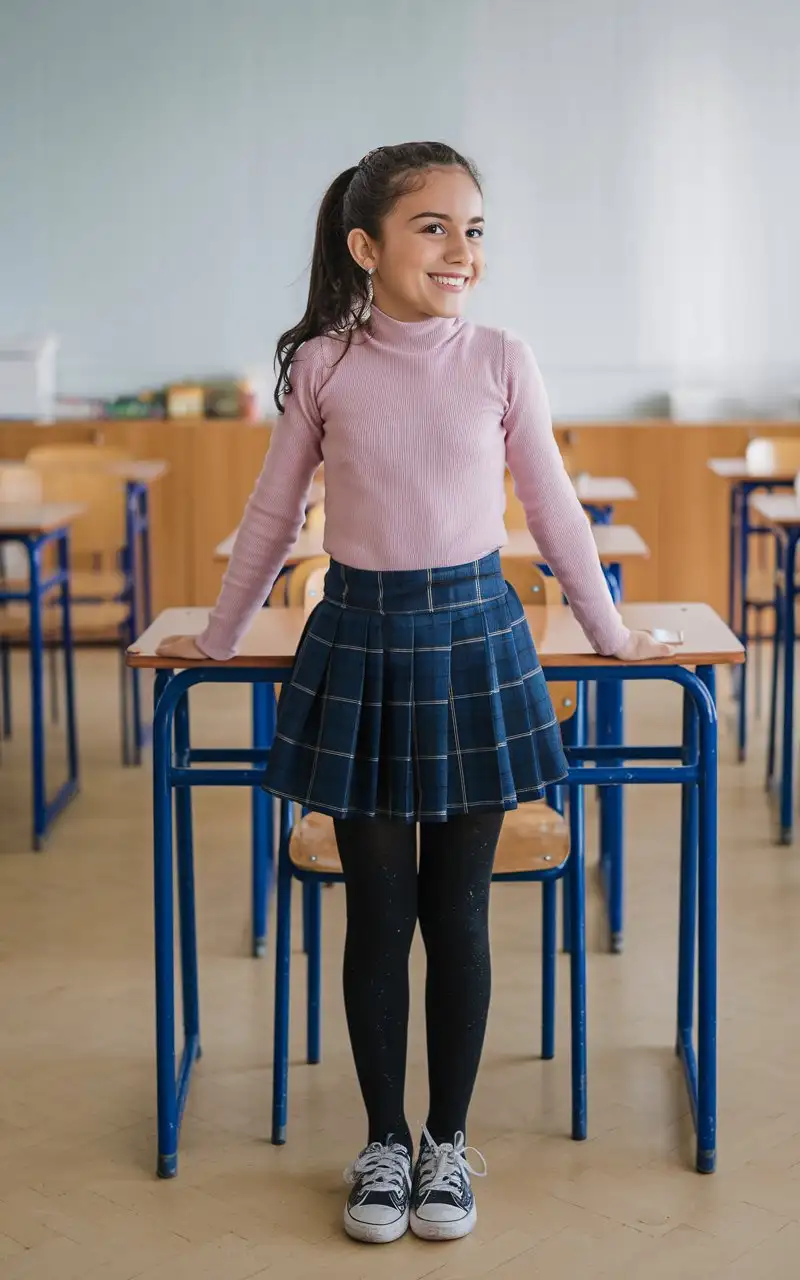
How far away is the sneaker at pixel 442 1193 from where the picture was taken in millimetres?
2068

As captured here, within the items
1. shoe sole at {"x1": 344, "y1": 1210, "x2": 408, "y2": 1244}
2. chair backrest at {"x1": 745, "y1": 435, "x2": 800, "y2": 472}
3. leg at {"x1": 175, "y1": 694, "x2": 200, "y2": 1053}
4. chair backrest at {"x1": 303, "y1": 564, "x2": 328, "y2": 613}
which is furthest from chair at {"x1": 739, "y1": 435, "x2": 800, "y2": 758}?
shoe sole at {"x1": 344, "y1": 1210, "x2": 408, "y2": 1244}

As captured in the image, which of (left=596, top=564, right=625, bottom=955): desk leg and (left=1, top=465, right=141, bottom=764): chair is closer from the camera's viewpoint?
(left=596, top=564, right=625, bottom=955): desk leg

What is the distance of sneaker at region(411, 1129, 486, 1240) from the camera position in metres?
2.07

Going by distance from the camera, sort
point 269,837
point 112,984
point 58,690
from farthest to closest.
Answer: point 58,690 < point 269,837 < point 112,984

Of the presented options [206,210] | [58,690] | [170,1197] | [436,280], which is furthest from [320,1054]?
[206,210]

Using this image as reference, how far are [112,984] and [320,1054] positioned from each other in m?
0.51

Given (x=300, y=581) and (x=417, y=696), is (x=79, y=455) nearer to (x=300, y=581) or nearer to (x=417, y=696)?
(x=300, y=581)

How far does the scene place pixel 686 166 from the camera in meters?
6.69

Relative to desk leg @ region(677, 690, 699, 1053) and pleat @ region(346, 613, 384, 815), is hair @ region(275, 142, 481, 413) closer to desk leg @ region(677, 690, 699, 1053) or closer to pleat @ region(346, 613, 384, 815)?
pleat @ region(346, 613, 384, 815)

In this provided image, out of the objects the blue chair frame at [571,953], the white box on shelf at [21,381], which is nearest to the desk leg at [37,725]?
the blue chair frame at [571,953]

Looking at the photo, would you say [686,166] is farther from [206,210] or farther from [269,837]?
[269,837]

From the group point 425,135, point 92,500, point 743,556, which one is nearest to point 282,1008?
point 92,500

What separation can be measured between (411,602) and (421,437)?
0.20m

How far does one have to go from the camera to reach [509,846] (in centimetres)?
238
